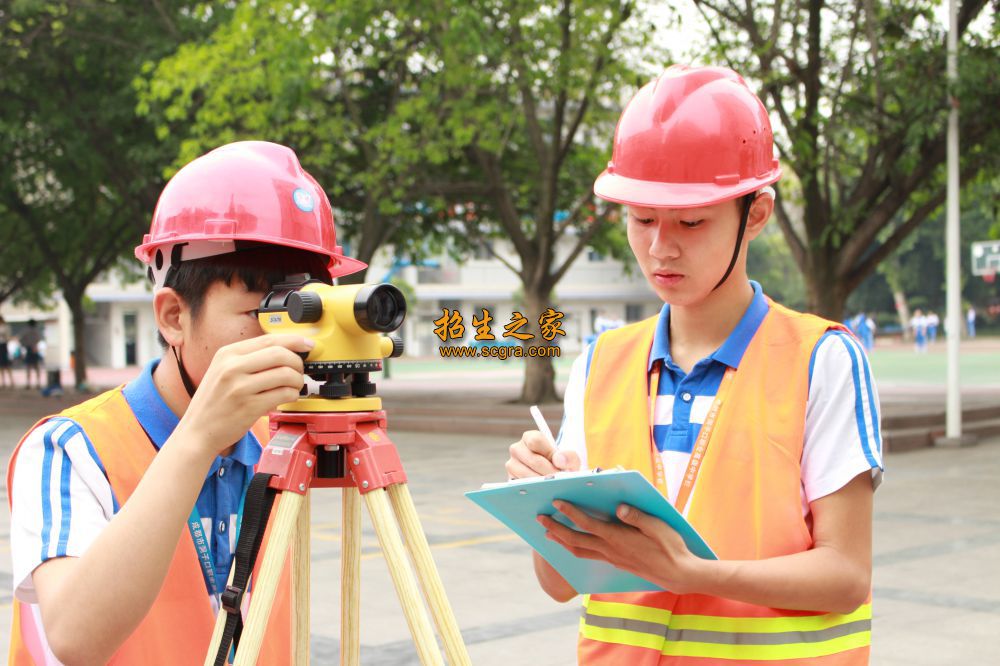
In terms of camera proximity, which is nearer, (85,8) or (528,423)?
(528,423)

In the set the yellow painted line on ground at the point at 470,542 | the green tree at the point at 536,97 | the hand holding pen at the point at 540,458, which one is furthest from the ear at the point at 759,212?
the green tree at the point at 536,97

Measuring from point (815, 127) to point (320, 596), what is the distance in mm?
9190

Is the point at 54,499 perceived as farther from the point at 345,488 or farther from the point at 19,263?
the point at 19,263

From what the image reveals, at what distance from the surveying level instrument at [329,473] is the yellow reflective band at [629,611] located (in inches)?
9.5

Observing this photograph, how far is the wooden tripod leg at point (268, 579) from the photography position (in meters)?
1.65

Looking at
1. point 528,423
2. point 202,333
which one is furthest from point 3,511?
point 202,333

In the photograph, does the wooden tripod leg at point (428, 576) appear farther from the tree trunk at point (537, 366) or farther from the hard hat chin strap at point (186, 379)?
the tree trunk at point (537, 366)

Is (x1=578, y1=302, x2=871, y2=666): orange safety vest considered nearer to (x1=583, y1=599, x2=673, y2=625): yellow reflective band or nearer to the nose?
(x1=583, y1=599, x2=673, y2=625): yellow reflective band

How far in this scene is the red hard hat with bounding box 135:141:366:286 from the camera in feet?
6.14

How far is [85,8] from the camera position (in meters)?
17.7

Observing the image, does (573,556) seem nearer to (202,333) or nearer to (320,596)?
(202,333)

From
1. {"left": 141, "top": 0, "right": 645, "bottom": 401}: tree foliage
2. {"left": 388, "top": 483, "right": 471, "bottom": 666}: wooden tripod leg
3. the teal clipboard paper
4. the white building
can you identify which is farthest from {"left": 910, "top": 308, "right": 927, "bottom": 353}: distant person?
{"left": 388, "top": 483, "right": 471, "bottom": 666}: wooden tripod leg

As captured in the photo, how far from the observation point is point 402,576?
1771 mm

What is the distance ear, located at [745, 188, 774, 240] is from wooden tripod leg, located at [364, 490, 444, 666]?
30.0 inches
